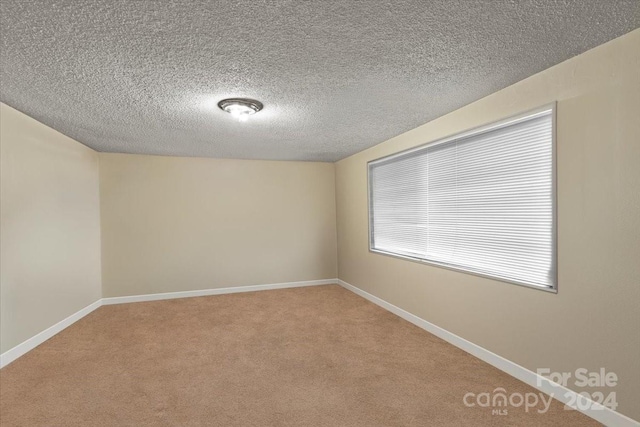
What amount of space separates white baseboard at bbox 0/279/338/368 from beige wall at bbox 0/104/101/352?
2.6 inches

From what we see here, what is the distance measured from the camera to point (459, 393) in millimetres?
2320

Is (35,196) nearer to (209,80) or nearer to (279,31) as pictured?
(209,80)

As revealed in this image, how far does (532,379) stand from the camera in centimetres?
237

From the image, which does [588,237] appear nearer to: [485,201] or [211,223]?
[485,201]

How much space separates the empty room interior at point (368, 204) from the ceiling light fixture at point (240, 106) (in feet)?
0.15

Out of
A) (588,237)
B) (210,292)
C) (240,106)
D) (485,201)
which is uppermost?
(240,106)

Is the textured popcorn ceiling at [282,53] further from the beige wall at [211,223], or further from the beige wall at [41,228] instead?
the beige wall at [211,223]

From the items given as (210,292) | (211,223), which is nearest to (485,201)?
(211,223)

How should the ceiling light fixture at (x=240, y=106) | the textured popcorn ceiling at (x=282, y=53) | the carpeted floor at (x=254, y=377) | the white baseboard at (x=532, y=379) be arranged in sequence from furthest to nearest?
the ceiling light fixture at (x=240, y=106)
the carpeted floor at (x=254, y=377)
the white baseboard at (x=532, y=379)
the textured popcorn ceiling at (x=282, y=53)

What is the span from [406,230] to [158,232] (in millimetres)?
4011

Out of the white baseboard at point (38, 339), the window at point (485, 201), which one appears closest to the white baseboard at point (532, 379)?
the window at point (485, 201)

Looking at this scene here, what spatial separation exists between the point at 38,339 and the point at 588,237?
5.13m

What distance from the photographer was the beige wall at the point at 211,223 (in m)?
4.97

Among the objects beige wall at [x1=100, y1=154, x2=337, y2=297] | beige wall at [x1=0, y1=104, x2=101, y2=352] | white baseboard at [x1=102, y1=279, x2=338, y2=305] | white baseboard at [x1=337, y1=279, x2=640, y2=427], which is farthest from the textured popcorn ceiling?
white baseboard at [x1=102, y1=279, x2=338, y2=305]
